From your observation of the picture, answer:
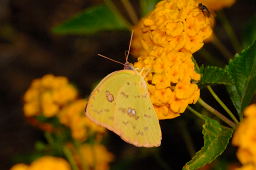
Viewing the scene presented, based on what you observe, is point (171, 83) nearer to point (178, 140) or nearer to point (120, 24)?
point (120, 24)

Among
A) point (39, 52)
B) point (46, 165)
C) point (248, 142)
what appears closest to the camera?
point (248, 142)

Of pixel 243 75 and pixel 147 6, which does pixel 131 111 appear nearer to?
pixel 243 75

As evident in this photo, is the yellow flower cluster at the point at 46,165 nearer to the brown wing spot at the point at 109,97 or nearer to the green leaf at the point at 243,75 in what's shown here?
the brown wing spot at the point at 109,97

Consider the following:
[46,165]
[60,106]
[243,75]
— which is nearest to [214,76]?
[243,75]

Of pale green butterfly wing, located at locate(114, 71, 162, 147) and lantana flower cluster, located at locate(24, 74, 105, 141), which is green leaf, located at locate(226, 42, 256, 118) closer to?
pale green butterfly wing, located at locate(114, 71, 162, 147)

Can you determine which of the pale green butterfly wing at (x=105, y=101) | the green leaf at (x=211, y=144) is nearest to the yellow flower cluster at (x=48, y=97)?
the pale green butterfly wing at (x=105, y=101)

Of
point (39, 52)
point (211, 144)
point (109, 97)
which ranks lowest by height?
point (39, 52)

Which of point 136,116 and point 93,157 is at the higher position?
point 136,116
